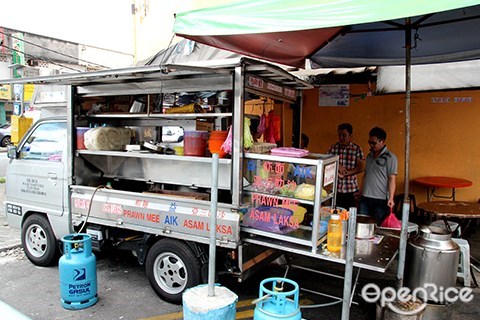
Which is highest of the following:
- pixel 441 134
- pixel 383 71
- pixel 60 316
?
pixel 383 71

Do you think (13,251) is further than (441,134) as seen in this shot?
No

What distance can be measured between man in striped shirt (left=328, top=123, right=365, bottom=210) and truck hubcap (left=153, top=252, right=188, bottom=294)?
272cm

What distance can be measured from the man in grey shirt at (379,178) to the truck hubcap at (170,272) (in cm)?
265

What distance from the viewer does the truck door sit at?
436 centimetres

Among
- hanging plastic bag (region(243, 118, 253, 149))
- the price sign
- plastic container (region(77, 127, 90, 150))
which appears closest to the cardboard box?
hanging plastic bag (region(243, 118, 253, 149))

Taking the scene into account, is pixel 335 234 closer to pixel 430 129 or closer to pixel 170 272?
pixel 170 272

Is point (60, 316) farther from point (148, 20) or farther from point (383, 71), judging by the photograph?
point (148, 20)

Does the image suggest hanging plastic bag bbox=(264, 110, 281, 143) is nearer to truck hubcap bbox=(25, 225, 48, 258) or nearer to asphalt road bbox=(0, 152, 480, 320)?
asphalt road bbox=(0, 152, 480, 320)

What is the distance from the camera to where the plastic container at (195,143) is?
3.60 metres

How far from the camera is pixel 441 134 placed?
19.9 feet

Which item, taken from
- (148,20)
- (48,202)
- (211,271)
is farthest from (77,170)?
(148,20)

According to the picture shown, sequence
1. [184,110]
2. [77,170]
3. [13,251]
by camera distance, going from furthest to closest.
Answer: [13,251] < [77,170] < [184,110]

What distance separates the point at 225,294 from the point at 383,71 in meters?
4.50

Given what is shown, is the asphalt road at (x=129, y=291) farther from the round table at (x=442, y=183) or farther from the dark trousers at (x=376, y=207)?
the round table at (x=442, y=183)
